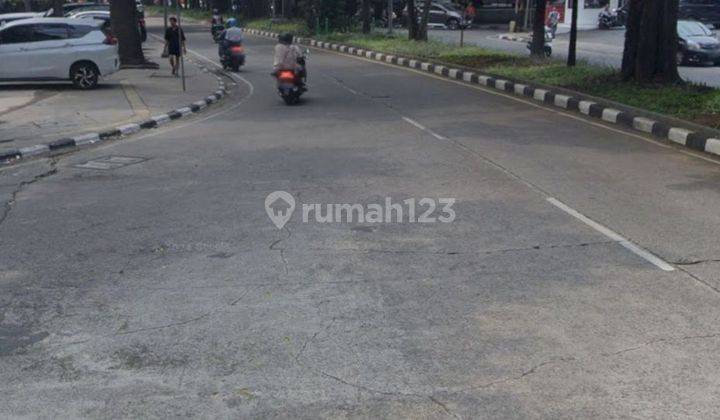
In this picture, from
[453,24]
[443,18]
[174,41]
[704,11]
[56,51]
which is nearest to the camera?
[56,51]

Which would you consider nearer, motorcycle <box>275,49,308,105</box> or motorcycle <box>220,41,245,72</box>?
motorcycle <box>275,49,308,105</box>

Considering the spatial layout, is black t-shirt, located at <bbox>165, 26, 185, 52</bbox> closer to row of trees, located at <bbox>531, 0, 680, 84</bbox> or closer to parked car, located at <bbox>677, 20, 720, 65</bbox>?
row of trees, located at <bbox>531, 0, 680, 84</bbox>

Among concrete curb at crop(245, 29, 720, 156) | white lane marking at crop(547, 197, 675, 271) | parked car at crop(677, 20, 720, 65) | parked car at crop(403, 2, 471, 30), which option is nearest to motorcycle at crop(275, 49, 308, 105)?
concrete curb at crop(245, 29, 720, 156)

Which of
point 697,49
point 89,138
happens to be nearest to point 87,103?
point 89,138

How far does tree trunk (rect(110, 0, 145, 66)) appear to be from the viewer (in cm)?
2492

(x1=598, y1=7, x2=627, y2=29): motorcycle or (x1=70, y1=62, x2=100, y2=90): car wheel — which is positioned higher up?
(x1=598, y1=7, x2=627, y2=29): motorcycle

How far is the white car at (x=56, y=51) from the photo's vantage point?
752 inches

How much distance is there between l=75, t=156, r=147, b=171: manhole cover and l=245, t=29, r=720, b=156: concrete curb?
790 centimetres

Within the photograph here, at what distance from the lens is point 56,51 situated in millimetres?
19375

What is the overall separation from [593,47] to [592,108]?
22011 millimetres

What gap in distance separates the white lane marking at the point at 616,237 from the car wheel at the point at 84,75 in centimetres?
1440

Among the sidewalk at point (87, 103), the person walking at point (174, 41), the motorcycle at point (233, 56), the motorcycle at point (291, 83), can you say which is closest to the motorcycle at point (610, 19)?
the motorcycle at point (233, 56)

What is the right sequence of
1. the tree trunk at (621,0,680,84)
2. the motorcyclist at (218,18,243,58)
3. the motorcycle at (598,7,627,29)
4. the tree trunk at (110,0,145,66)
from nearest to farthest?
the tree trunk at (621,0,680,84) → the tree trunk at (110,0,145,66) → the motorcyclist at (218,18,243,58) → the motorcycle at (598,7,627,29)

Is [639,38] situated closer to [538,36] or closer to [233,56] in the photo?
[538,36]
